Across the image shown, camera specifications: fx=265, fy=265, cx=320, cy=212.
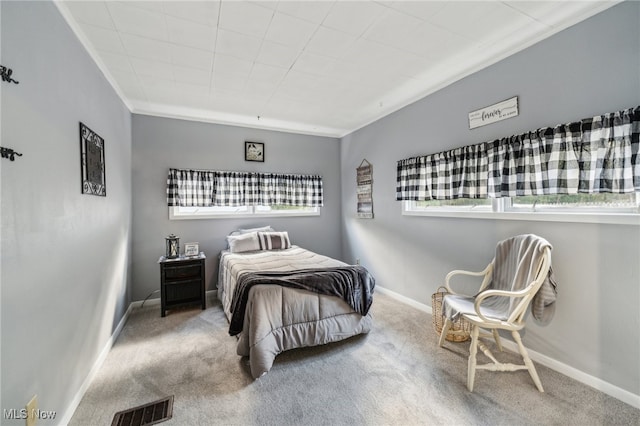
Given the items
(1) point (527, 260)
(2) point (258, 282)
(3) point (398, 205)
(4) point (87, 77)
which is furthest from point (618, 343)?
(4) point (87, 77)

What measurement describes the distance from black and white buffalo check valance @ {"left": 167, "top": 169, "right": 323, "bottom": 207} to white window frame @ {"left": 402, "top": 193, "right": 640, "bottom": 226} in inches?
80.4

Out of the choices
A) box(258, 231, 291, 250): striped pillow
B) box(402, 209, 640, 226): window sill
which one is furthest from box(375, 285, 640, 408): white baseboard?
box(258, 231, 291, 250): striped pillow

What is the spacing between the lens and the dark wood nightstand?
318 centimetres

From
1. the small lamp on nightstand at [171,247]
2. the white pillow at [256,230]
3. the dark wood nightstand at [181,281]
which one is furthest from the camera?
the white pillow at [256,230]

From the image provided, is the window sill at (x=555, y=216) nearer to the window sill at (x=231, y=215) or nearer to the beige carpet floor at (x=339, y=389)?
the beige carpet floor at (x=339, y=389)

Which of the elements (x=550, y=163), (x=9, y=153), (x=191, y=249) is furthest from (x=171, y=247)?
(x=550, y=163)

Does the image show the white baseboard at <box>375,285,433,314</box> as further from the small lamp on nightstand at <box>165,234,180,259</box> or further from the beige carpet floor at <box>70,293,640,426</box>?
the small lamp on nightstand at <box>165,234,180,259</box>

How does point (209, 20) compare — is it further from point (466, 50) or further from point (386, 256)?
point (386, 256)

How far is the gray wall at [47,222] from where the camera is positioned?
1.17m

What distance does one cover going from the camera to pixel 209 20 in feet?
6.28

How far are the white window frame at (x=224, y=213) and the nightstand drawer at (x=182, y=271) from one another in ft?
2.59

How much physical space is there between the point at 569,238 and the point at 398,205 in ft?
5.96

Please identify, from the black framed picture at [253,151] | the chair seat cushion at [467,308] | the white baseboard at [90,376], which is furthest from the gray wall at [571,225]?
the white baseboard at [90,376]

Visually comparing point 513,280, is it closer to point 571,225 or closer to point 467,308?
point 467,308
